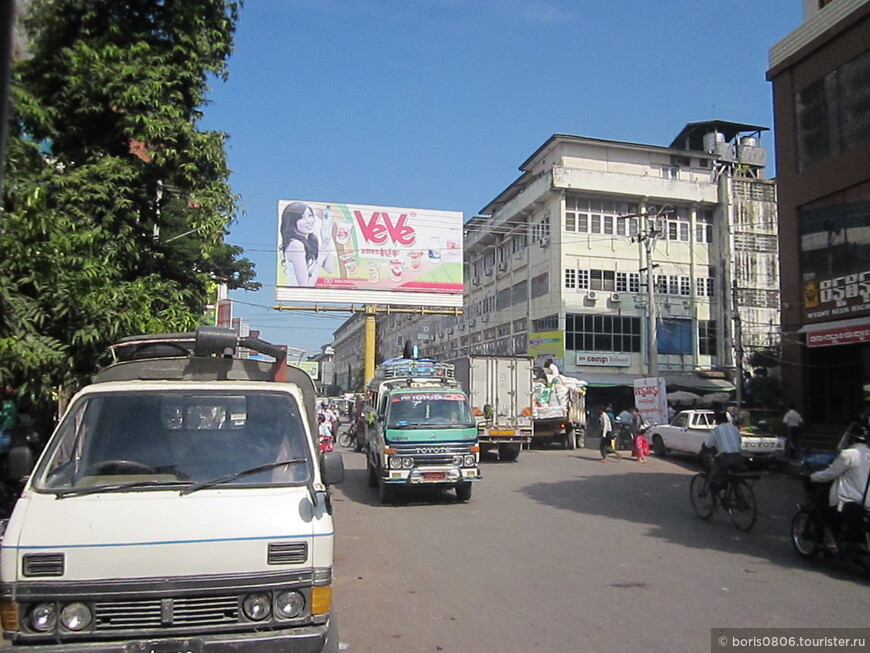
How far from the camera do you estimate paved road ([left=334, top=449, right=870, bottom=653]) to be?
5727 mm

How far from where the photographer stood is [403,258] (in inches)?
1351

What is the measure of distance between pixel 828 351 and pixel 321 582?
2117cm

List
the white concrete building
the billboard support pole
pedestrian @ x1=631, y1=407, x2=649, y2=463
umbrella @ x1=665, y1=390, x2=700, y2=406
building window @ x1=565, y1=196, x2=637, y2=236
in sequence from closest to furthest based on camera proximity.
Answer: pedestrian @ x1=631, y1=407, x2=649, y2=463 → umbrella @ x1=665, y1=390, x2=700, y2=406 → the billboard support pole → the white concrete building → building window @ x1=565, y1=196, x2=637, y2=236

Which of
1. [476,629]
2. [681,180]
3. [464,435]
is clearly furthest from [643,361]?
[476,629]

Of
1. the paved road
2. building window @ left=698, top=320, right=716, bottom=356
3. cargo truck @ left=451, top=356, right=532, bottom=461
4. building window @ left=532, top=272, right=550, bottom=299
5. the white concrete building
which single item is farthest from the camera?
building window @ left=698, top=320, right=716, bottom=356

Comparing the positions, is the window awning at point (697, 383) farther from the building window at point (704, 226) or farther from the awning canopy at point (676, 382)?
the building window at point (704, 226)

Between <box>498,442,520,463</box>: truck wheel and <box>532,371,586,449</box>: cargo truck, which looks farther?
<box>532,371,586,449</box>: cargo truck

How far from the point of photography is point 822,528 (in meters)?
7.89

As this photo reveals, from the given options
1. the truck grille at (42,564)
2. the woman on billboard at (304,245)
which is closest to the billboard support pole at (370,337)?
the woman on billboard at (304,245)

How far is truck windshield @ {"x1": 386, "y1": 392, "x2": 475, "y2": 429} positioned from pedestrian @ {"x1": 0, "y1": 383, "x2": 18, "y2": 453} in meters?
6.31

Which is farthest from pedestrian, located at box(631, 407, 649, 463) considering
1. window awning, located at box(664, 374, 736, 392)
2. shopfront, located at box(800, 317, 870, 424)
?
window awning, located at box(664, 374, 736, 392)

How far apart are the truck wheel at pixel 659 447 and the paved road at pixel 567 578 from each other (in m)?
10.0

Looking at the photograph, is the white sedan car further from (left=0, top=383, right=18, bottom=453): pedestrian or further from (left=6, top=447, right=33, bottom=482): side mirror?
(left=6, top=447, right=33, bottom=482): side mirror

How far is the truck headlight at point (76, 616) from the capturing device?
3676 mm
